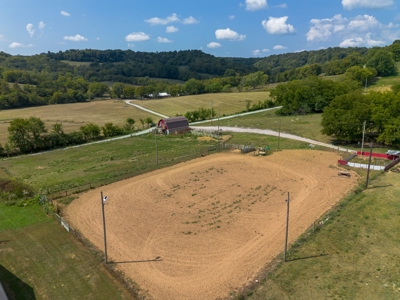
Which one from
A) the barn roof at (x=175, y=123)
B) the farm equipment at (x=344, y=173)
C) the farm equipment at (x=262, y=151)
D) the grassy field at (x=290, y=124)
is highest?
the barn roof at (x=175, y=123)

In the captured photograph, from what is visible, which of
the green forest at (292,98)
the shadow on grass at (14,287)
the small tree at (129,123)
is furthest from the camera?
the small tree at (129,123)

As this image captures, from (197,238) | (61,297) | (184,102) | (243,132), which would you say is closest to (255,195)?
(197,238)

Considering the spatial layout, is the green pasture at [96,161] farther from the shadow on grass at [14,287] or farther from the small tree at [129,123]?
the shadow on grass at [14,287]

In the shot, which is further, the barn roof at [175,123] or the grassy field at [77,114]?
the grassy field at [77,114]

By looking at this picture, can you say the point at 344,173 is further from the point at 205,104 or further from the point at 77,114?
the point at 77,114

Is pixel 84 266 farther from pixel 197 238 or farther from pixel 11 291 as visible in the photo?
pixel 197 238

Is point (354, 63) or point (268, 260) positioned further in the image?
point (354, 63)

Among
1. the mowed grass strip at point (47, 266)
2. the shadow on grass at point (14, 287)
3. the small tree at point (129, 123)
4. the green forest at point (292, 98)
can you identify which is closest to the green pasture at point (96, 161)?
the green forest at point (292, 98)
